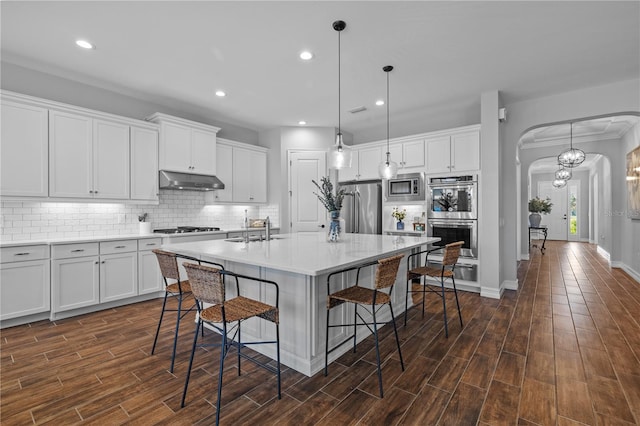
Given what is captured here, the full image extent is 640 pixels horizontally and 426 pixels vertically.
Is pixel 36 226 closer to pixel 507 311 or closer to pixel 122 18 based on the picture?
pixel 122 18

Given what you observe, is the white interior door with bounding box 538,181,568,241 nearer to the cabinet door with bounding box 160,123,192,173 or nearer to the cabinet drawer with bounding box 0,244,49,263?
the cabinet door with bounding box 160,123,192,173

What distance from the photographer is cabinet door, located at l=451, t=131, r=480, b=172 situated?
14.6 feet

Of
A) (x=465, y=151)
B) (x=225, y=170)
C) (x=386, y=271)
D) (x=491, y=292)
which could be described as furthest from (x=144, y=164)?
(x=491, y=292)

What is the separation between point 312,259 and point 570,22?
300cm

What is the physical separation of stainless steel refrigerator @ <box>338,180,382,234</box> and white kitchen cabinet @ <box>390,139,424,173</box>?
0.53 m

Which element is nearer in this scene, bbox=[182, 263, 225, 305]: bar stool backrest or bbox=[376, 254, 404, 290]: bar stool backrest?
bbox=[182, 263, 225, 305]: bar stool backrest

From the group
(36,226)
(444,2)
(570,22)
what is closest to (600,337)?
(570,22)

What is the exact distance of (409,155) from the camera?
5035mm

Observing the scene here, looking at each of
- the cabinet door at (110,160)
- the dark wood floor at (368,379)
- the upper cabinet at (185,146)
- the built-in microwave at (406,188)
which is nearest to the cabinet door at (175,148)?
the upper cabinet at (185,146)

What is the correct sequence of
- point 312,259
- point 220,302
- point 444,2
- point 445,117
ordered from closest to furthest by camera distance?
point 220,302
point 312,259
point 444,2
point 445,117

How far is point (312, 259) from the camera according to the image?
209cm

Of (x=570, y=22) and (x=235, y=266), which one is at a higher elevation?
(x=570, y=22)

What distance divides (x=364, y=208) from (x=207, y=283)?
400 centimetres

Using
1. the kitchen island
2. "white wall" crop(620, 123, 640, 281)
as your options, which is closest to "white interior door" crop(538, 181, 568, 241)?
"white wall" crop(620, 123, 640, 281)
